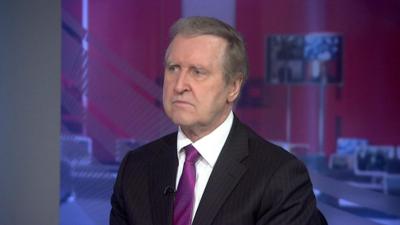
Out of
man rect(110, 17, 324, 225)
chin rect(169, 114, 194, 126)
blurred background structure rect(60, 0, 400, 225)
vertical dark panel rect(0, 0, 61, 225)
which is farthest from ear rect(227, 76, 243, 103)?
vertical dark panel rect(0, 0, 61, 225)

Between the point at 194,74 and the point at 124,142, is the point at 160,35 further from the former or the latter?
the point at 194,74

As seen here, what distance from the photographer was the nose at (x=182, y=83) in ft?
4.48

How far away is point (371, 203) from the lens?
105 inches

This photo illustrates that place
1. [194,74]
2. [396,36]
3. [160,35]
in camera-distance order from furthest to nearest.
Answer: [160,35]
[396,36]
[194,74]

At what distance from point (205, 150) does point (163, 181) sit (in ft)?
0.49

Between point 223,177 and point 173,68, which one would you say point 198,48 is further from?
point 223,177

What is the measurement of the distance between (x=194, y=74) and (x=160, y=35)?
1515 mm

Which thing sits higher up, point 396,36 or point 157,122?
point 396,36

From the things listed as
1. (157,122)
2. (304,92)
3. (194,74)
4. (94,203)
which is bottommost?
(94,203)

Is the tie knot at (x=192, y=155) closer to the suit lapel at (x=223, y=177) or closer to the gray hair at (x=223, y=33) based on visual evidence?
the suit lapel at (x=223, y=177)

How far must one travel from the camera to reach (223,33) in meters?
1.39

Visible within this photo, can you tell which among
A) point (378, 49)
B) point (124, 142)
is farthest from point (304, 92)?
point (124, 142)

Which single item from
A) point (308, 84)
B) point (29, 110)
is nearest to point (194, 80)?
point (308, 84)

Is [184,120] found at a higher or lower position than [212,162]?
higher
